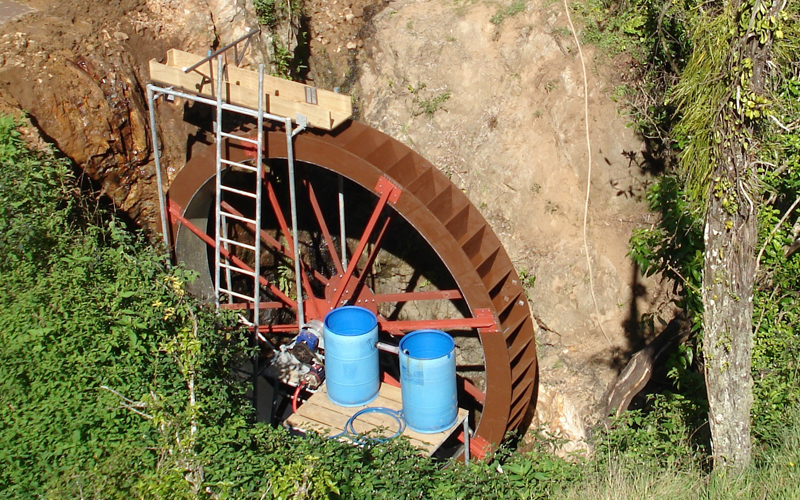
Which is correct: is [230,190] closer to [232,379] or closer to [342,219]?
[342,219]

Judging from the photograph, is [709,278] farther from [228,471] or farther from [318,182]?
[318,182]

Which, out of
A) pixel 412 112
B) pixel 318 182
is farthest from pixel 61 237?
pixel 412 112

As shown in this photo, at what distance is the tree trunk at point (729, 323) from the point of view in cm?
378

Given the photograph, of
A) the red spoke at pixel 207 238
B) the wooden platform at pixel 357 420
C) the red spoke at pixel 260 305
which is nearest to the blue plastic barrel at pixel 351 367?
the wooden platform at pixel 357 420

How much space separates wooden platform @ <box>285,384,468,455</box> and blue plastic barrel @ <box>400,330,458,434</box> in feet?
0.26

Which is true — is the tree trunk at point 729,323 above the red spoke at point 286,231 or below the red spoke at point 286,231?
above

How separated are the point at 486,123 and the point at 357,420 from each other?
3.46m

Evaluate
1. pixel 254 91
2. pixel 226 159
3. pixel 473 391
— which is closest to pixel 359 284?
pixel 473 391

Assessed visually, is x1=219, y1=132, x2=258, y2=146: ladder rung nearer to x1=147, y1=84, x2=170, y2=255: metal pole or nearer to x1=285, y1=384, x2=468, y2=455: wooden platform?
x1=147, y1=84, x2=170, y2=255: metal pole

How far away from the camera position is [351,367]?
5812mm

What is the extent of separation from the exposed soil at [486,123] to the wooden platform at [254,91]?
0.60m

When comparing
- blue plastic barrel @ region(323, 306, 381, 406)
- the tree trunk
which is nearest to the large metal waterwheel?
blue plastic barrel @ region(323, 306, 381, 406)

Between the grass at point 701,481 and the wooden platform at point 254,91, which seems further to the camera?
the wooden platform at point 254,91

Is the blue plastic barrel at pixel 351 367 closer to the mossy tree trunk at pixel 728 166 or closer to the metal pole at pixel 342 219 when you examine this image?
the metal pole at pixel 342 219
